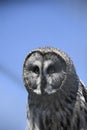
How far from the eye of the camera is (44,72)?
7.93 ft

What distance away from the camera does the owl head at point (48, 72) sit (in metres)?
2.40

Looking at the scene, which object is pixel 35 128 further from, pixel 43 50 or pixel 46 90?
pixel 43 50

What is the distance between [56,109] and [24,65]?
1.01ft

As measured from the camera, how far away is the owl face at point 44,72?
94.6 inches

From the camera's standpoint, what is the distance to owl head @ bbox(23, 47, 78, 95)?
240 cm

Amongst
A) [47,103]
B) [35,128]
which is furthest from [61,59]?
[35,128]

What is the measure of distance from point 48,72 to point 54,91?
0.38 feet

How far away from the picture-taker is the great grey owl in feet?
7.89

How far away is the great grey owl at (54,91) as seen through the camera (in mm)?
2404

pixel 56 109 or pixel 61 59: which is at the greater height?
pixel 61 59

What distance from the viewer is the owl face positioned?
7.88 feet

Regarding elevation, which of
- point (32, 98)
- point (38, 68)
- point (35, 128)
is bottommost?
point (35, 128)

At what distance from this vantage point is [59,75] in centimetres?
243

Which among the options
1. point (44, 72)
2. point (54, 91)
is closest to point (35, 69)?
point (44, 72)
